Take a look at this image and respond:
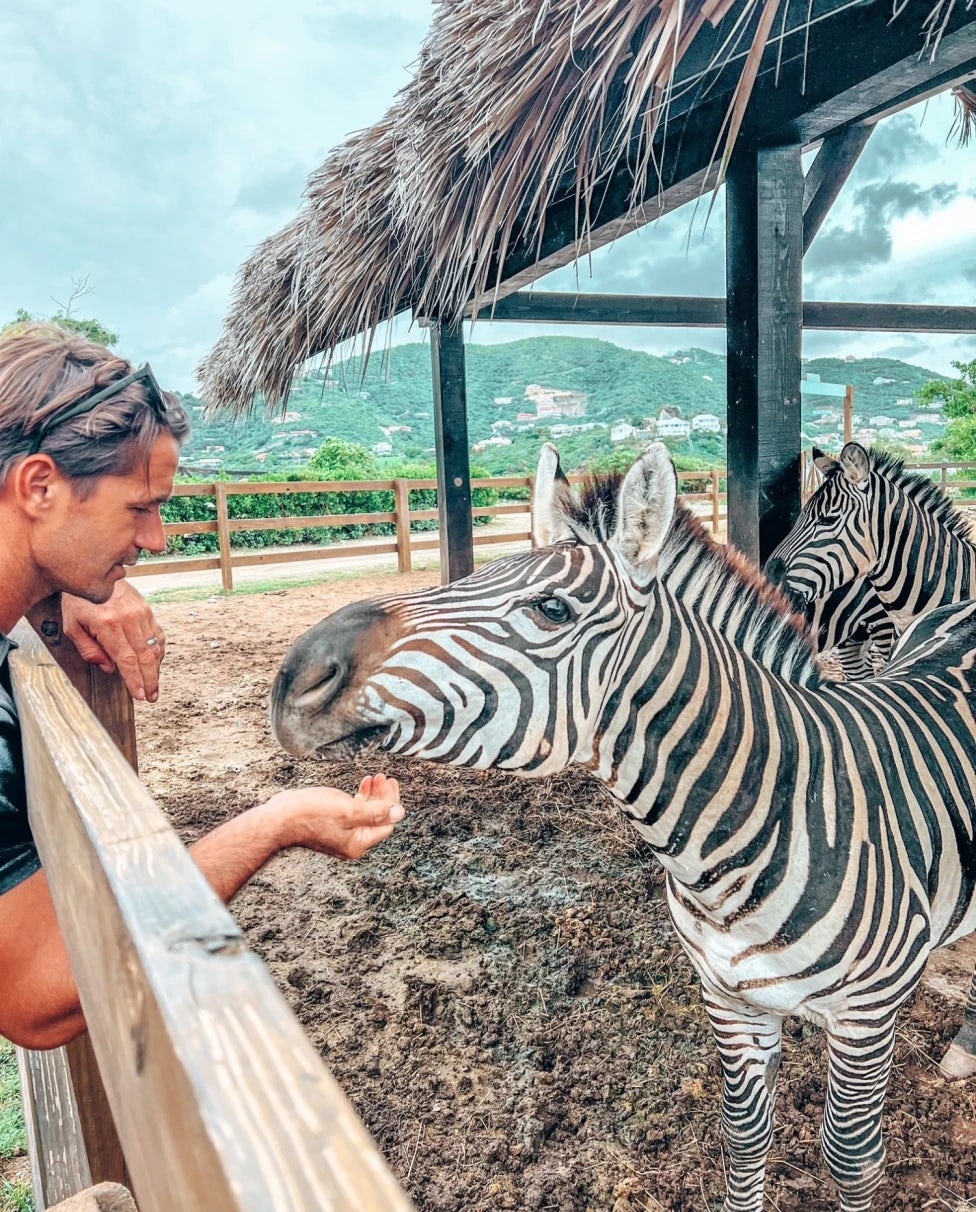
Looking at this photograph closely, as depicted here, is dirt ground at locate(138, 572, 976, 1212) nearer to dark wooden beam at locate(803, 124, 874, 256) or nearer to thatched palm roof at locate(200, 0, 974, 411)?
thatched palm roof at locate(200, 0, 974, 411)

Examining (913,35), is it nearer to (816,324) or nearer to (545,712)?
(545,712)

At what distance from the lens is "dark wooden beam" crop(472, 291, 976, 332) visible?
495 cm

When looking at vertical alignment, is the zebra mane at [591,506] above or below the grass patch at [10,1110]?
above

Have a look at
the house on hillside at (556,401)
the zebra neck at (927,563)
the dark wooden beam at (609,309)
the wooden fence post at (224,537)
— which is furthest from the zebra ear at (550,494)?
the house on hillside at (556,401)

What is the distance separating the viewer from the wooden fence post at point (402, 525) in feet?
41.3

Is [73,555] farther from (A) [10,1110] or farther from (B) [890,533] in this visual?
(B) [890,533]

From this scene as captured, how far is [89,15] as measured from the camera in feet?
272

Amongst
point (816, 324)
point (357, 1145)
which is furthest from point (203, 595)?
point (357, 1145)

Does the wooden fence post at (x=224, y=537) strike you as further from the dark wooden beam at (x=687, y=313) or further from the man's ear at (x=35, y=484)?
the man's ear at (x=35, y=484)

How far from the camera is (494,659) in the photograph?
1.45m

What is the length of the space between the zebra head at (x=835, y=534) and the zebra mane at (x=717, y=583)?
1.29 meters

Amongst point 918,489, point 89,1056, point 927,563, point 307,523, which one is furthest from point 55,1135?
point 307,523

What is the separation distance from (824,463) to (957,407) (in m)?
26.3

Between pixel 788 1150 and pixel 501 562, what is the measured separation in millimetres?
1840
